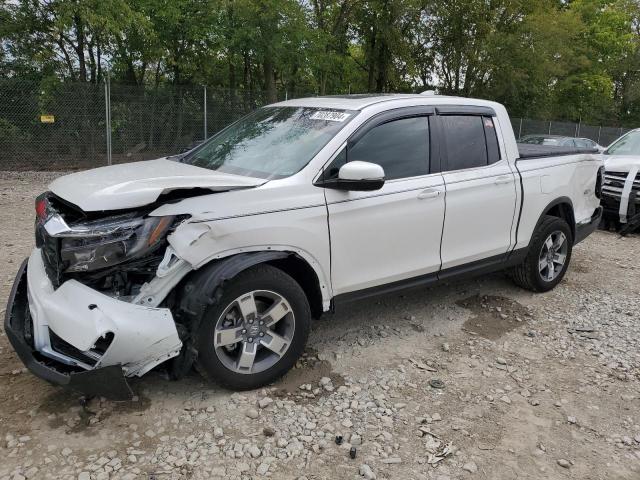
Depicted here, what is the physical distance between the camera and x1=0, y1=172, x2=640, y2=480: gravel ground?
2.84 m

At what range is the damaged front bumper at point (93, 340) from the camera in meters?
2.79

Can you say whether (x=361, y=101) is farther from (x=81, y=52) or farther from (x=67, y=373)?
(x=81, y=52)

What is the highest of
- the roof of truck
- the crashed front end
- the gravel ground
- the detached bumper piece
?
the roof of truck

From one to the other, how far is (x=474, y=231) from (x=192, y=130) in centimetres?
1055

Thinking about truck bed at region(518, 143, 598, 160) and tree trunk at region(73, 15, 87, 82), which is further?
tree trunk at region(73, 15, 87, 82)

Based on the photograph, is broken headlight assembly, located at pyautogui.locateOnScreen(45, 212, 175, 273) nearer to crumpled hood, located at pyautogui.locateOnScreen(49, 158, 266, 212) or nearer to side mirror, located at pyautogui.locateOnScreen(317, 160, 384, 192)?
crumpled hood, located at pyautogui.locateOnScreen(49, 158, 266, 212)

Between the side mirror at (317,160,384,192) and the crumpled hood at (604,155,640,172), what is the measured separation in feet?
20.8

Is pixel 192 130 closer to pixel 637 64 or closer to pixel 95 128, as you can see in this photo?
pixel 95 128

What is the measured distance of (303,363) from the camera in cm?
386

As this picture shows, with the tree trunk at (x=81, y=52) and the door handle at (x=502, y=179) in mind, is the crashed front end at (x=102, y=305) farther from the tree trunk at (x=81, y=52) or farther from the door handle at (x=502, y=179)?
the tree trunk at (x=81, y=52)

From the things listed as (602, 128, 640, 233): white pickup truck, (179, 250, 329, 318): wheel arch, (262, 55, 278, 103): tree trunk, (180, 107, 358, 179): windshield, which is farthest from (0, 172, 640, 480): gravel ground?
(262, 55, 278, 103): tree trunk

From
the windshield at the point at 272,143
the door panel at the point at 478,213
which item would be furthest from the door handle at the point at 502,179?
the windshield at the point at 272,143

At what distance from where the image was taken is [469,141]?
14.9ft

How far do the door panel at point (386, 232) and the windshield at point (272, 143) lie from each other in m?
0.38
